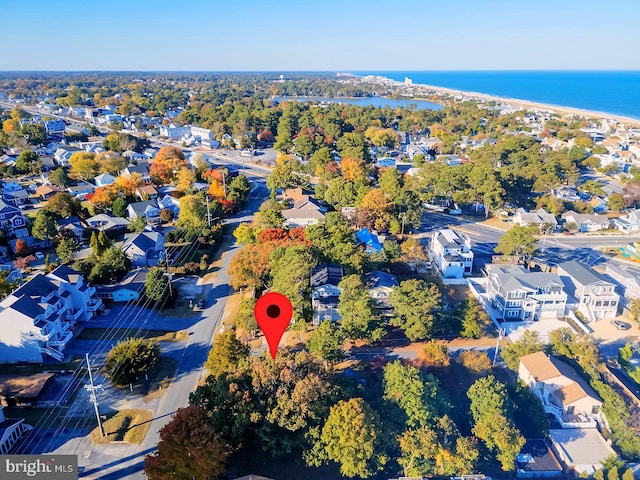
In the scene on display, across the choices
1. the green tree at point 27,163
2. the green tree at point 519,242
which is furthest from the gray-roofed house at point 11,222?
the green tree at point 519,242

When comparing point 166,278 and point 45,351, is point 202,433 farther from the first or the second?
point 166,278

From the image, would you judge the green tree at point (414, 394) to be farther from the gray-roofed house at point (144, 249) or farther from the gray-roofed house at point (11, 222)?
the gray-roofed house at point (11, 222)

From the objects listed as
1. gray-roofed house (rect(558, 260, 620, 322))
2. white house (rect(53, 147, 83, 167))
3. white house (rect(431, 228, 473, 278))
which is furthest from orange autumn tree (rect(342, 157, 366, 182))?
white house (rect(53, 147, 83, 167))

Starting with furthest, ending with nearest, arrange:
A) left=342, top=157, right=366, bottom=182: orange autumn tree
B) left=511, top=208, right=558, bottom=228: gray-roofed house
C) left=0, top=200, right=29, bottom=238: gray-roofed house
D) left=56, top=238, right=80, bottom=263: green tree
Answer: left=342, top=157, right=366, bottom=182: orange autumn tree
left=511, top=208, right=558, bottom=228: gray-roofed house
left=0, top=200, right=29, bottom=238: gray-roofed house
left=56, top=238, right=80, bottom=263: green tree

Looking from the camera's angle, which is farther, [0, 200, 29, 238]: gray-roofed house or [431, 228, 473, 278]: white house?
[0, 200, 29, 238]: gray-roofed house

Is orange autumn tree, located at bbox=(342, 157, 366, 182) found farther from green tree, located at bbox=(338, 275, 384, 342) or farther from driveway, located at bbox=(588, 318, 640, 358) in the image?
driveway, located at bbox=(588, 318, 640, 358)

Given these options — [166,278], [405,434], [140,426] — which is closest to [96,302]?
[166,278]
